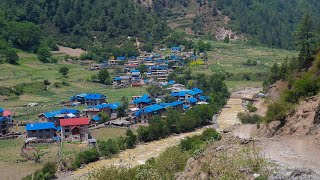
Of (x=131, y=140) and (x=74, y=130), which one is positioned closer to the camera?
(x=131, y=140)

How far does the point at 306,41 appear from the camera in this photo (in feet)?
98.4

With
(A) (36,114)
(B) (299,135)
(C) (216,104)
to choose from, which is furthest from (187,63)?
(B) (299,135)

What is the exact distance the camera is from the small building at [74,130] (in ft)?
98.5

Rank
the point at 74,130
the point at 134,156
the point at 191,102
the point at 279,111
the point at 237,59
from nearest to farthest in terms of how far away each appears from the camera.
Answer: the point at 279,111, the point at 134,156, the point at 74,130, the point at 191,102, the point at 237,59

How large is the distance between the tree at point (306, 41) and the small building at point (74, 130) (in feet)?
48.3

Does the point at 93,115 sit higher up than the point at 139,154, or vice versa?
the point at 93,115

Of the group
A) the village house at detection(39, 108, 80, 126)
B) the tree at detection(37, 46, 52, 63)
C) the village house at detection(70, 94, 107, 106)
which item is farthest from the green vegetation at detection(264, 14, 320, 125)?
the tree at detection(37, 46, 52, 63)

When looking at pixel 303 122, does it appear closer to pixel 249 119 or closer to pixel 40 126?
pixel 249 119

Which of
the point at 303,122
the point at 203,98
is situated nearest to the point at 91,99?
the point at 203,98

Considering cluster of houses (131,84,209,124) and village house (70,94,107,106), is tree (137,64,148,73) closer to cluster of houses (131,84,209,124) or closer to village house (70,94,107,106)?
cluster of houses (131,84,209,124)

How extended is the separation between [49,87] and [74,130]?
19.0m

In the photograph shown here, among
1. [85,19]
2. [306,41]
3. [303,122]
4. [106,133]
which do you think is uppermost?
[85,19]

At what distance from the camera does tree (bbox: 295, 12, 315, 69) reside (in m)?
29.5

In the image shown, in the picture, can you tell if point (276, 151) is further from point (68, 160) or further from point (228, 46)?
point (228, 46)
